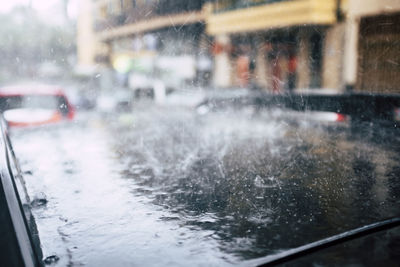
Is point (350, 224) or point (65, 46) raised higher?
point (65, 46)

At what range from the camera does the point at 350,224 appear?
4.01ft

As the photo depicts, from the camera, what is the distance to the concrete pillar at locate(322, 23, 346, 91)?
38.1ft

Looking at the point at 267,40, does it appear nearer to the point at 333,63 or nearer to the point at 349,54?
the point at 333,63

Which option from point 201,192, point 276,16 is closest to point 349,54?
point 276,16

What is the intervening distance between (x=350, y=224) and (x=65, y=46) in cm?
443

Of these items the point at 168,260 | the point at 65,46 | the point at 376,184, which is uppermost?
the point at 65,46

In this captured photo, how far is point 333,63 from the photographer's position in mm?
13086

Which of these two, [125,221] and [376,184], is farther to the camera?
[376,184]

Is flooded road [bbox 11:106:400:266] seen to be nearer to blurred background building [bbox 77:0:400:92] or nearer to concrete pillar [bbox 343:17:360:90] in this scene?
blurred background building [bbox 77:0:400:92]

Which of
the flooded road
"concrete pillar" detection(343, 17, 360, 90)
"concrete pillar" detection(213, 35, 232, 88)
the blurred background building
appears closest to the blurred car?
the blurred background building

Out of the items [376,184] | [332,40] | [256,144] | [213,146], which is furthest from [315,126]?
[332,40]

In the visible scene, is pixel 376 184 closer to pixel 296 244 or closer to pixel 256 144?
pixel 296 244

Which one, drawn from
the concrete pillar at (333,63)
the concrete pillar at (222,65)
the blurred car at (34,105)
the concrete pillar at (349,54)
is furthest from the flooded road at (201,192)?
the concrete pillar at (222,65)

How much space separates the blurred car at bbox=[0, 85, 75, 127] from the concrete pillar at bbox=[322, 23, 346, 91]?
320 inches
